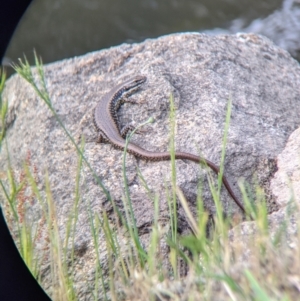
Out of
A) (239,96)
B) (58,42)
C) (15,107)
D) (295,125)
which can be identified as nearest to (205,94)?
(239,96)

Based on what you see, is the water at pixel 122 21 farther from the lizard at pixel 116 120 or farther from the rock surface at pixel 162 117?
the lizard at pixel 116 120

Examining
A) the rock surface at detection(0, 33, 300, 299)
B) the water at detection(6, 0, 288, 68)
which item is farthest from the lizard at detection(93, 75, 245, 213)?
the water at detection(6, 0, 288, 68)

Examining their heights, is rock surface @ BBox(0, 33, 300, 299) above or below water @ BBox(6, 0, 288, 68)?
below

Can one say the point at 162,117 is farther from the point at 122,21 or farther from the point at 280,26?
the point at 280,26

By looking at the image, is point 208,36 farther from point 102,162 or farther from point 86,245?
point 86,245

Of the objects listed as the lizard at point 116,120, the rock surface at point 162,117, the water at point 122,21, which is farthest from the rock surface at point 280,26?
the lizard at point 116,120

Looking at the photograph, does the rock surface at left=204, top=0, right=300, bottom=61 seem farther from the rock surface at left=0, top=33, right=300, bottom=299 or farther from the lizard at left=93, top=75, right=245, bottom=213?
the lizard at left=93, top=75, right=245, bottom=213
